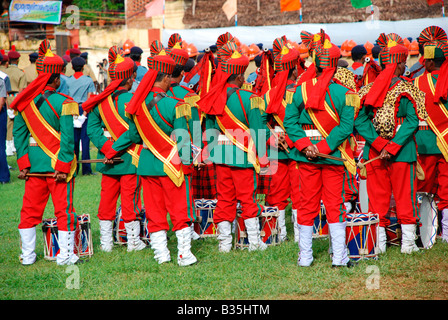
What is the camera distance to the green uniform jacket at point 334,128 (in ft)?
18.7

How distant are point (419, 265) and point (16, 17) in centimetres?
2592

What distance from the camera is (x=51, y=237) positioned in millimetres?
6488

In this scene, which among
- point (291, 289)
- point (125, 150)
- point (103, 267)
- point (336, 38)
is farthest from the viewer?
point (336, 38)

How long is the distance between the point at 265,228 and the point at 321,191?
1199mm

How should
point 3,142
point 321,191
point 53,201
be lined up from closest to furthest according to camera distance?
1. point 321,191
2. point 53,201
3. point 3,142

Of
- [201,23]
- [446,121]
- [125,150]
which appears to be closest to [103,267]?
[125,150]

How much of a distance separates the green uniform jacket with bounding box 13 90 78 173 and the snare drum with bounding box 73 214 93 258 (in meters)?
0.80

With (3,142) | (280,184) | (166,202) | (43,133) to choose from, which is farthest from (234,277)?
(3,142)

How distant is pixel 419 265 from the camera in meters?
5.86

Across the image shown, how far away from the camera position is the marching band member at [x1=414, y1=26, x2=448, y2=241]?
21.4 feet

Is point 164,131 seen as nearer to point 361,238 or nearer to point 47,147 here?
point 47,147

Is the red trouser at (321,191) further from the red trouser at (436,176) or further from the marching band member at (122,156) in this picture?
the marching band member at (122,156)

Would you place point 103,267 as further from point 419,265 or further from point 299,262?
point 419,265

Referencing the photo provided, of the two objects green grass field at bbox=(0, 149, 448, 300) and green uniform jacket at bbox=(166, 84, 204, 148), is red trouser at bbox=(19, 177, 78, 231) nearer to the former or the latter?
green grass field at bbox=(0, 149, 448, 300)
